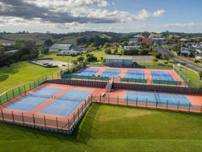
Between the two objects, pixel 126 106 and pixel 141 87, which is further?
pixel 141 87

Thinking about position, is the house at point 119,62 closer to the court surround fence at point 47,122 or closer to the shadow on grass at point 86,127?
the shadow on grass at point 86,127

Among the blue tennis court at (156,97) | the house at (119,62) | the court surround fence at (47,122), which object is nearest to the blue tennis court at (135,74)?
the house at (119,62)

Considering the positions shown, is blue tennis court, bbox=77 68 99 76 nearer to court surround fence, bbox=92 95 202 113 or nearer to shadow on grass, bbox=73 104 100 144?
court surround fence, bbox=92 95 202 113

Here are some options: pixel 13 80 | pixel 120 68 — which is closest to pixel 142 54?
pixel 120 68

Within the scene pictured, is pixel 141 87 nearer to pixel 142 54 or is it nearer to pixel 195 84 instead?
pixel 195 84

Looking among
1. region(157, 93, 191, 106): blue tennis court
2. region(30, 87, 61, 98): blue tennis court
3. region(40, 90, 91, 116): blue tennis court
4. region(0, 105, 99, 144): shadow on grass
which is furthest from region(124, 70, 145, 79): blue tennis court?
region(0, 105, 99, 144): shadow on grass

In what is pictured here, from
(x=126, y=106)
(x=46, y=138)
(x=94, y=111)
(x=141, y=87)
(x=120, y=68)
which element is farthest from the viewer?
(x=120, y=68)

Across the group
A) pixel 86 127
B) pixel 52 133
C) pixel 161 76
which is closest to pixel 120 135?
pixel 86 127
